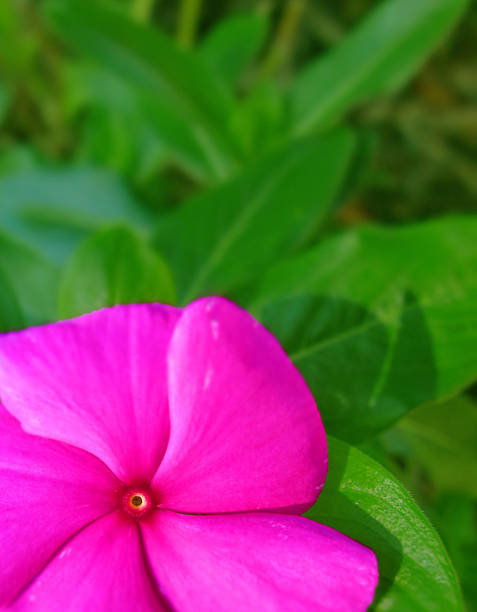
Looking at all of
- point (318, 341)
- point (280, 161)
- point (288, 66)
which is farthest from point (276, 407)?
point (288, 66)

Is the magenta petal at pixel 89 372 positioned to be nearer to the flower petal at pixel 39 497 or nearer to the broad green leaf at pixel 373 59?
the flower petal at pixel 39 497

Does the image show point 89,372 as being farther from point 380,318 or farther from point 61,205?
point 61,205

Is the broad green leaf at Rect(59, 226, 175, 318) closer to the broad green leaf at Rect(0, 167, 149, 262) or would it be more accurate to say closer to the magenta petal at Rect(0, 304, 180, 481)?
the magenta petal at Rect(0, 304, 180, 481)

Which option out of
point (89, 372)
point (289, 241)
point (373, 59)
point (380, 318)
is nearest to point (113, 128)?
point (373, 59)

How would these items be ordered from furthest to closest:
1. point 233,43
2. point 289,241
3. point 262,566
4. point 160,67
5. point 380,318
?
point 233,43 → point 160,67 → point 289,241 → point 380,318 → point 262,566

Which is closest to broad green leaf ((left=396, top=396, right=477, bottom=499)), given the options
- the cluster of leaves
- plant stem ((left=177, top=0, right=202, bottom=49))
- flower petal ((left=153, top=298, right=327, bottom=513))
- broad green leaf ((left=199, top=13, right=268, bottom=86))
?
the cluster of leaves
